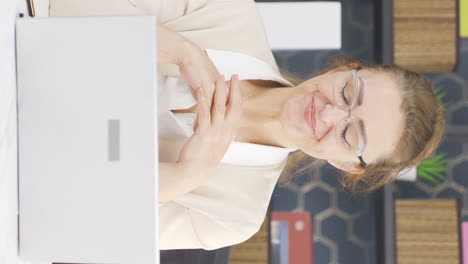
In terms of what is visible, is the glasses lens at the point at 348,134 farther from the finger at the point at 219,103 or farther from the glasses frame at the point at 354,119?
the finger at the point at 219,103

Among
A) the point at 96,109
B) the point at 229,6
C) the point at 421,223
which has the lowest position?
the point at 421,223

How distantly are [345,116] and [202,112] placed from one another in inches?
13.5

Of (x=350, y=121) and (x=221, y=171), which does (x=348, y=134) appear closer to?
(x=350, y=121)

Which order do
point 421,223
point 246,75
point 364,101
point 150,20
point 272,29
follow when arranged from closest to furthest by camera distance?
point 150,20, point 364,101, point 246,75, point 421,223, point 272,29

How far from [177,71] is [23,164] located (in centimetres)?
53

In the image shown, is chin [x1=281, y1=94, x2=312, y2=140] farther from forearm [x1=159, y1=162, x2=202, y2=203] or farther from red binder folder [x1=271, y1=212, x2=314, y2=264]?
red binder folder [x1=271, y1=212, x2=314, y2=264]

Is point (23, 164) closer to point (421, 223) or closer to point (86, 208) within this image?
point (86, 208)

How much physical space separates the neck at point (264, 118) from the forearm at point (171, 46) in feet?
0.92

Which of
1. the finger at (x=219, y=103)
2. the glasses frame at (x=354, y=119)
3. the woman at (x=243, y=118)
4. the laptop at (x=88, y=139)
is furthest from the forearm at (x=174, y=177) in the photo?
the glasses frame at (x=354, y=119)

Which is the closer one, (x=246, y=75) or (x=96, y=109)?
(x=96, y=109)


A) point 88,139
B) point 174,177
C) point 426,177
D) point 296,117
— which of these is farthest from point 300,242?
point 88,139

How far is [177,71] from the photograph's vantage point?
4.12 feet

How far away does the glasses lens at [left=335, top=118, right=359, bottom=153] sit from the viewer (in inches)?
46.2

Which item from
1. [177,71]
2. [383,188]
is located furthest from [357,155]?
[383,188]
